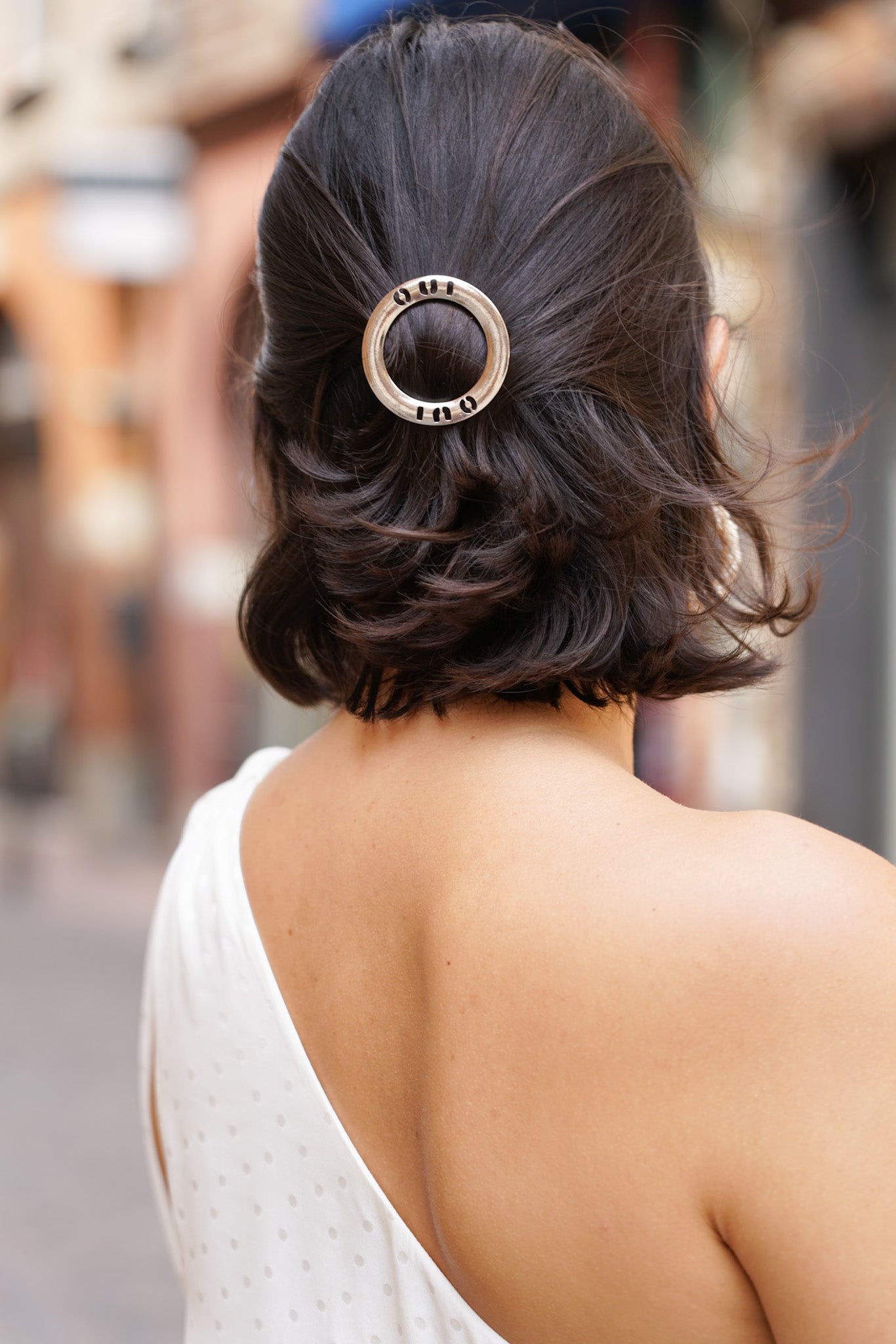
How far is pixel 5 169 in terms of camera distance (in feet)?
37.6

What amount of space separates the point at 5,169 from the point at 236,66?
135 inches

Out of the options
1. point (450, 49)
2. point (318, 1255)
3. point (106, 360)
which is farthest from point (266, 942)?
point (106, 360)

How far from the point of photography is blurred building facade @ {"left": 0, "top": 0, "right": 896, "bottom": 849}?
6398 millimetres

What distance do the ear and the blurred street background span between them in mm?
794

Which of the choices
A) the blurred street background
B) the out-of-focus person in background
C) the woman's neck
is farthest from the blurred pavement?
the woman's neck

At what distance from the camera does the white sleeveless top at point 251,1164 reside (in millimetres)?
1019

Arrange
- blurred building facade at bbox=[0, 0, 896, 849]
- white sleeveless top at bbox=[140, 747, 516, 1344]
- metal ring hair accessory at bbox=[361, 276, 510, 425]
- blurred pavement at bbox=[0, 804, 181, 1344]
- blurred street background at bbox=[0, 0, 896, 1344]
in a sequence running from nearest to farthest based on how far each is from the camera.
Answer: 1. metal ring hair accessory at bbox=[361, 276, 510, 425]
2. white sleeveless top at bbox=[140, 747, 516, 1344]
3. blurred pavement at bbox=[0, 804, 181, 1344]
4. blurred street background at bbox=[0, 0, 896, 1344]
5. blurred building facade at bbox=[0, 0, 896, 849]

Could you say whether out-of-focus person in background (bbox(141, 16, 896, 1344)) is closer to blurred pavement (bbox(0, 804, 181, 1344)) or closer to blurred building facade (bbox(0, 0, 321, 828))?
blurred pavement (bbox(0, 804, 181, 1344))

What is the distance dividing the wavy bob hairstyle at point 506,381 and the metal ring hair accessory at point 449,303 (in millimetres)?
14

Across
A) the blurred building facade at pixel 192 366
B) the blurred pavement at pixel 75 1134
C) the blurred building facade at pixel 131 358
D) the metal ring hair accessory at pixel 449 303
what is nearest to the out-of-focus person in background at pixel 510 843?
the metal ring hair accessory at pixel 449 303

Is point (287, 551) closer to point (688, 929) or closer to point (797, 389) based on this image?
point (688, 929)

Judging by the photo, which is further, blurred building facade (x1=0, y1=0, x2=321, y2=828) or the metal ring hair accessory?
blurred building facade (x1=0, y1=0, x2=321, y2=828)

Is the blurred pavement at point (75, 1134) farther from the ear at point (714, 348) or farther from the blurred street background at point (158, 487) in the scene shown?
the ear at point (714, 348)

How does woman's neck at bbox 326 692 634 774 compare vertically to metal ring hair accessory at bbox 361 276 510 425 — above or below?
below
